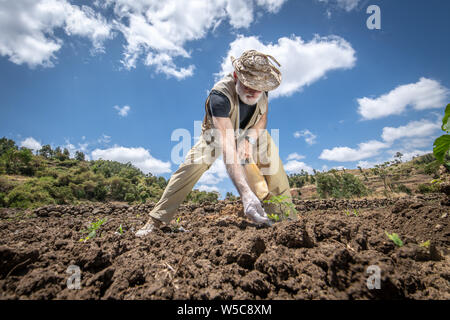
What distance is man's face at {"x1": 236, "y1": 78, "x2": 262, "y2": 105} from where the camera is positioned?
272 centimetres

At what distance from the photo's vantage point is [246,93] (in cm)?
272

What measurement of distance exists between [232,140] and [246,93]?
0.65 meters

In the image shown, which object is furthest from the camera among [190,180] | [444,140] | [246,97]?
[246,97]

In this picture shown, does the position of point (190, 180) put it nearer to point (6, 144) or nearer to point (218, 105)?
point (218, 105)

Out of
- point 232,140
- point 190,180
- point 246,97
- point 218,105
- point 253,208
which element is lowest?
point 253,208

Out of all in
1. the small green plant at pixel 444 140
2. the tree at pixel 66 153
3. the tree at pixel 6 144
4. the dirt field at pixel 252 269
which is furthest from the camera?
the tree at pixel 66 153

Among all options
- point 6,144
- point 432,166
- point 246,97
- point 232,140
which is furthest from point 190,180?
point 6,144

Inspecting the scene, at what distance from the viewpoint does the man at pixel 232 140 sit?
2.43 m

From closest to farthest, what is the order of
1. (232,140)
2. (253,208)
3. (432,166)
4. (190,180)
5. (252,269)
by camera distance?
(252,269), (253,208), (232,140), (190,180), (432,166)

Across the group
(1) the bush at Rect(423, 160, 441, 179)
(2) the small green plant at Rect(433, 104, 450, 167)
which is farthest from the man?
(1) the bush at Rect(423, 160, 441, 179)

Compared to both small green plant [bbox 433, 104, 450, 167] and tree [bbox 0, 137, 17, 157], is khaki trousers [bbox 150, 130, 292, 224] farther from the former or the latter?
tree [bbox 0, 137, 17, 157]

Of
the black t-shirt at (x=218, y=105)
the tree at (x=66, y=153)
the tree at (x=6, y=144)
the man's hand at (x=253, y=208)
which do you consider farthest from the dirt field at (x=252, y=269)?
the tree at (x=66, y=153)

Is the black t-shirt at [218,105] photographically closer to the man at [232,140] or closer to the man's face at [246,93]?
the man at [232,140]
